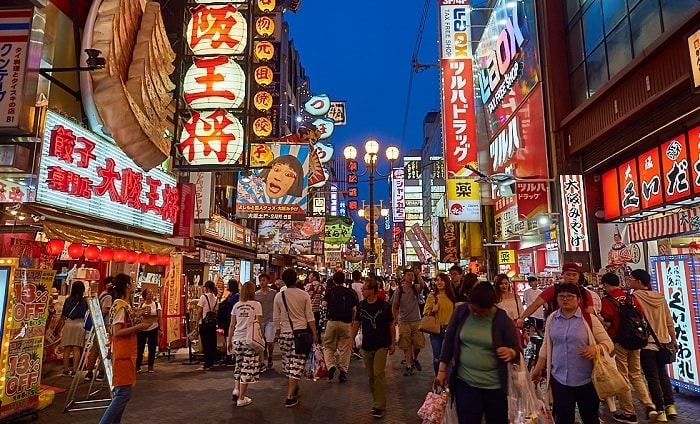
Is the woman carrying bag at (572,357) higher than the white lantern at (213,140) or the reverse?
the reverse

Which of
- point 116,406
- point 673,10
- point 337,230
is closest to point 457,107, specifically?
point 673,10

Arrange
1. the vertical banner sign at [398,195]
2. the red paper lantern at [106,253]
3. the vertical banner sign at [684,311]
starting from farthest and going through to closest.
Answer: the vertical banner sign at [398,195] → the red paper lantern at [106,253] → the vertical banner sign at [684,311]

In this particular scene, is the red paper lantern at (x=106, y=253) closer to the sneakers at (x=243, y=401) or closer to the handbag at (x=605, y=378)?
the sneakers at (x=243, y=401)

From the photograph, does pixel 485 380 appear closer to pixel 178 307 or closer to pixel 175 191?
pixel 178 307

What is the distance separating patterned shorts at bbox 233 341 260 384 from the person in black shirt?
185cm

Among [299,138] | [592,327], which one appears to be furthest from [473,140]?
[592,327]

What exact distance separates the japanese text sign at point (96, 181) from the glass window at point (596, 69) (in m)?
13.0

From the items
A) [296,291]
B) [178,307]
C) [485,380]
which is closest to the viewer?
[485,380]

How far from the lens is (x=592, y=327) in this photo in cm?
515

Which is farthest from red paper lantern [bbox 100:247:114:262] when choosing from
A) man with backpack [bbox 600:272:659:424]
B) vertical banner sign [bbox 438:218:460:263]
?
vertical banner sign [bbox 438:218:460:263]

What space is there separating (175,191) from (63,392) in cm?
746

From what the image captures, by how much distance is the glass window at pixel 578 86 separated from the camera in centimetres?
1503

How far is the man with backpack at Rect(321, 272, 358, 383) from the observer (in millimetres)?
9414

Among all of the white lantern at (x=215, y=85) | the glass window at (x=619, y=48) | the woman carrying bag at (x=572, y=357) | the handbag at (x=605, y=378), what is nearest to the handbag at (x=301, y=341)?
the woman carrying bag at (x=572, y=357)
